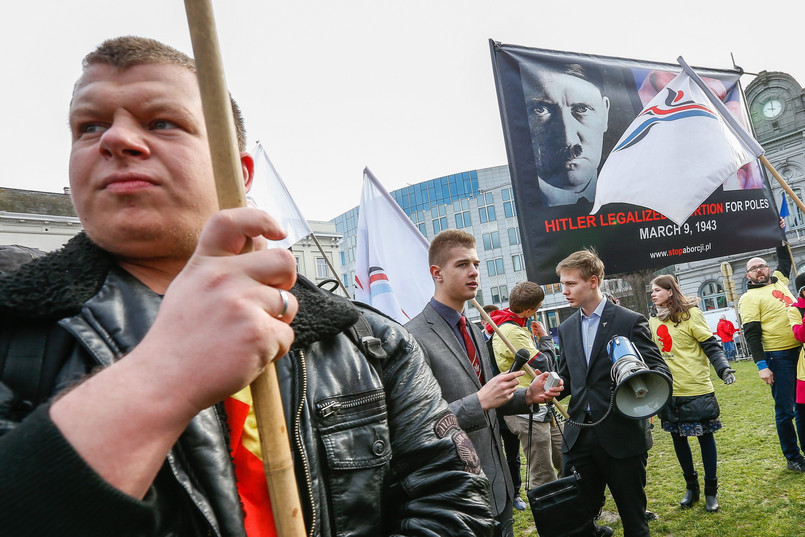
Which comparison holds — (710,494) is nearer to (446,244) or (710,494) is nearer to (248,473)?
(446,244)

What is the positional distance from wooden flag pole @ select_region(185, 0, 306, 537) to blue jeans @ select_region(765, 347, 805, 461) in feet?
23.5

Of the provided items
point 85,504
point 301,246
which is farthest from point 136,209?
point 301,246

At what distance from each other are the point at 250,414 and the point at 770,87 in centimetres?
5120

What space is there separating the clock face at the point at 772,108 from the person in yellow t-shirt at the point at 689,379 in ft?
143

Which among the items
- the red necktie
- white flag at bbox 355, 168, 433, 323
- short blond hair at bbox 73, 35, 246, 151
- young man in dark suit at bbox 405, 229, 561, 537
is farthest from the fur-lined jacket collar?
white flag at bbox 355, 168, 433, 323

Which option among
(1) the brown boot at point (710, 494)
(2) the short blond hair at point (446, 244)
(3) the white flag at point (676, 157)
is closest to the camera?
Result: (2) the short blond hair at point (446, 244)

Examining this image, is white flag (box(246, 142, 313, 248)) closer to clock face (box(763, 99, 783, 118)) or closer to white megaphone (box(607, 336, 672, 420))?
white megaphone (box(607, 336, 672, 420))

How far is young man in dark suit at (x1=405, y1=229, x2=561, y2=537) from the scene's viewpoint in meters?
3.59

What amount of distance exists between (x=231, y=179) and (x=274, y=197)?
20.5ft

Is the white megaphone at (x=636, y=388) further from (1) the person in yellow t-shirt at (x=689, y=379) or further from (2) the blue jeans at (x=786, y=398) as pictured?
(2) the blue jeans at (x=786, y=398)

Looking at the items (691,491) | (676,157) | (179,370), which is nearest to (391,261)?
(676,157)

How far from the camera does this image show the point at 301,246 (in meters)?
45.9

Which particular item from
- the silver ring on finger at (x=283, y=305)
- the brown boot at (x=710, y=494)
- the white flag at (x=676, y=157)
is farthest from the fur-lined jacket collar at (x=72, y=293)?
the brown boot at (x=710, y=494)

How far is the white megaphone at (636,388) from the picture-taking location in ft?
13.4
